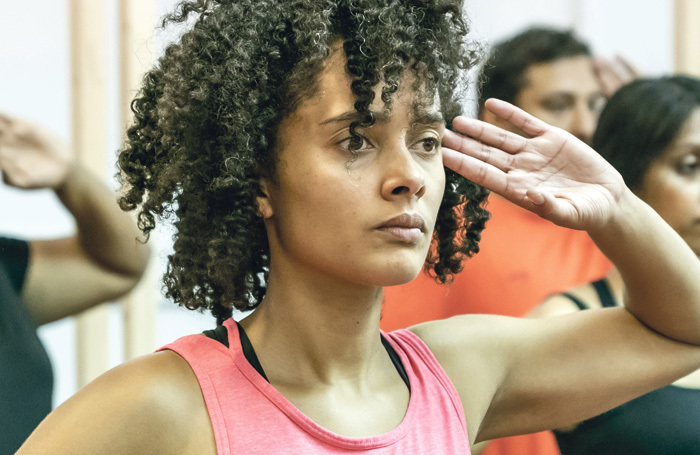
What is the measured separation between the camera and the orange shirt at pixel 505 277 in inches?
85.6

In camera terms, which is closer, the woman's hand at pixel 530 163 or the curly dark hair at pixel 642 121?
the woman's hand at pixel 530 163

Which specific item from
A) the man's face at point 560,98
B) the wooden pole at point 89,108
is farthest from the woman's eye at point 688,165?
the wooden pole at point 89,108

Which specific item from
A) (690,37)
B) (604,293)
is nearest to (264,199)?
(604,293)

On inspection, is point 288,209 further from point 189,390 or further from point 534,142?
point 534,142

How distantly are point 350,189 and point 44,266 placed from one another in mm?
896

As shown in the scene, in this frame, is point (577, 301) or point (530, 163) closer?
point (530, 163)

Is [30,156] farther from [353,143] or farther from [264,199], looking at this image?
[353,143]

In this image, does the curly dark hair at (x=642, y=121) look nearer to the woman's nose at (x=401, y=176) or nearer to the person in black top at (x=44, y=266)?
the woman's nose at (x=401, y=176)

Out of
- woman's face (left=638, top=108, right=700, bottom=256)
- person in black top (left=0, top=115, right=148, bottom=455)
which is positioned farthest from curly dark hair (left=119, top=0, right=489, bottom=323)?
woman's face (left=638, top=108, right=700, bottom=256)

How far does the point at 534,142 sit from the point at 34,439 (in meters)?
0.86

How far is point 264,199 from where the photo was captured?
4.17 ft

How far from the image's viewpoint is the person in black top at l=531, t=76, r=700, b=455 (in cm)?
169

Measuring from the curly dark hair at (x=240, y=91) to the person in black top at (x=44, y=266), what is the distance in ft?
1.50

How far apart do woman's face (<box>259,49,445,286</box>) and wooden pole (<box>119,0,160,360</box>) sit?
1.31m
